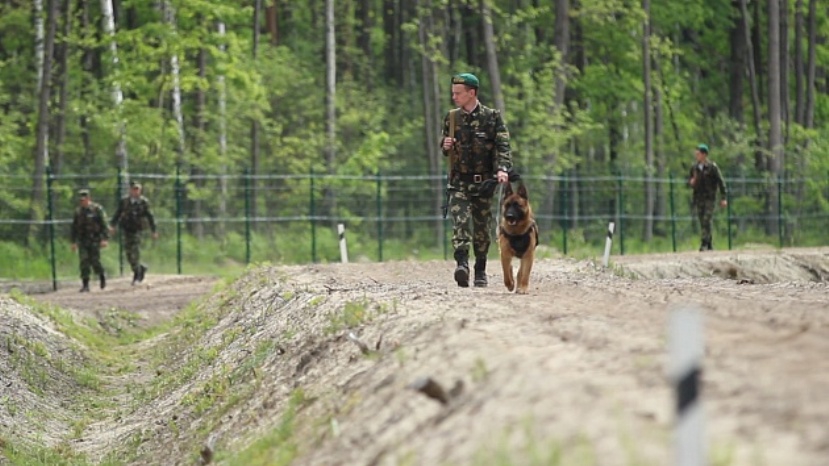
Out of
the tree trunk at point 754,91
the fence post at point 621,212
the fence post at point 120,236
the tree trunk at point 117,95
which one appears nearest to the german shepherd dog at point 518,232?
the fence post at point 120,236

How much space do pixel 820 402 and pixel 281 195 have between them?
30.6 metres

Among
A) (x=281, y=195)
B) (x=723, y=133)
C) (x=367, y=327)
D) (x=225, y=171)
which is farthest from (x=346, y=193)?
(x=367, y=327)

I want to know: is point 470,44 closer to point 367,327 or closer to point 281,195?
point 281,195

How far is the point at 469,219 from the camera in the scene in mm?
15594

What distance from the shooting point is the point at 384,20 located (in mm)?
66188

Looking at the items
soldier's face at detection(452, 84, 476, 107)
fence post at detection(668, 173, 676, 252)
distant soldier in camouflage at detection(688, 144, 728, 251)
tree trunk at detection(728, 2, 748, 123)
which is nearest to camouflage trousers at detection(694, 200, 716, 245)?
distant soldier in camouflage at detection(688, 144, 728, 251)

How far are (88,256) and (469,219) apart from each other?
1589 centimetres

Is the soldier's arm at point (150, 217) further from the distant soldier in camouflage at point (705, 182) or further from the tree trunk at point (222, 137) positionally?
the distant soldier in camouflage at point (705, 182)

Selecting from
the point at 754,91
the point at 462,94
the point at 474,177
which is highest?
the point at 754,91

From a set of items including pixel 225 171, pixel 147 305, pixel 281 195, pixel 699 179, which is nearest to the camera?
pixel 147 305

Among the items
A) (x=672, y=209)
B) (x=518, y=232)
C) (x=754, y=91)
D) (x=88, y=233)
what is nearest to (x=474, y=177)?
(x=518, y=232)

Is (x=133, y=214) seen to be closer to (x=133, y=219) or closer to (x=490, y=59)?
(x=133, y=219)

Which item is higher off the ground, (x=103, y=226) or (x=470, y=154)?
(x=470, y=154)

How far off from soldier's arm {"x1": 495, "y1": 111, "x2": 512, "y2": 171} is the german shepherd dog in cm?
51
